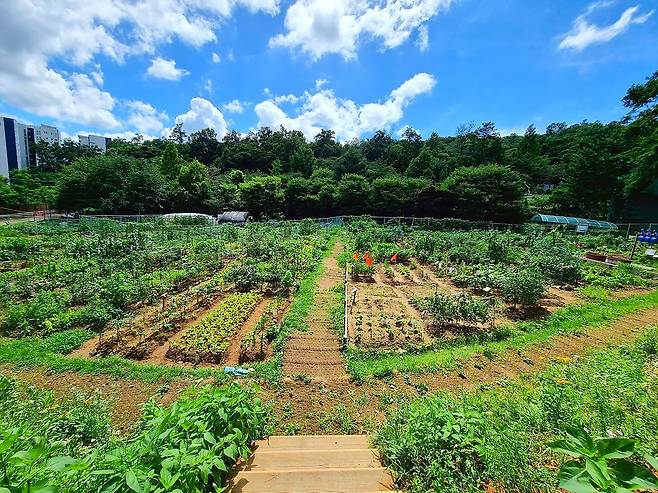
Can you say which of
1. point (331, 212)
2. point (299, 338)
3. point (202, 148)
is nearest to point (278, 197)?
point (331, 212)

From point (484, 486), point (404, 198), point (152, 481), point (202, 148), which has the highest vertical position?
point (202, 148)

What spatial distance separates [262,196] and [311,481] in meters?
32.4

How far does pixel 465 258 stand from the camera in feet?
44.5

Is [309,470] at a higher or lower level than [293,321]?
higher

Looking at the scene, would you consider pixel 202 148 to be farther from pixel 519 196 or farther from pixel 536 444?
pixel 536 444

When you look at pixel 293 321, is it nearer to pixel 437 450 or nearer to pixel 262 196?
pixel 437 450

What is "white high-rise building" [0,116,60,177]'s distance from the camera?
56.3 meters

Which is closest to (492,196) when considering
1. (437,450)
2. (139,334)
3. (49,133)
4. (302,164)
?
(139,334)

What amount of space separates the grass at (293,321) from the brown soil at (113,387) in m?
1.30

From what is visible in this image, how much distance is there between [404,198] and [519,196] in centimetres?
987

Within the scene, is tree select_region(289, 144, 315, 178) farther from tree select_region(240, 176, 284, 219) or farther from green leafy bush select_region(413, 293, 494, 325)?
green leafy bush select_region(413, 293, 494, 325)

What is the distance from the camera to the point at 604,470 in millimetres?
1402

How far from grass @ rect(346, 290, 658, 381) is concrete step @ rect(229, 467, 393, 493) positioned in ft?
9.91

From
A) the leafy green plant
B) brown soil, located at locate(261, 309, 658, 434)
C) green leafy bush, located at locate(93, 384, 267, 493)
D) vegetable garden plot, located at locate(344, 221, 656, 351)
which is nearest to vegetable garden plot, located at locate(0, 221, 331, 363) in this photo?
brown soil, located at locate(261, 309, 658, 434)
